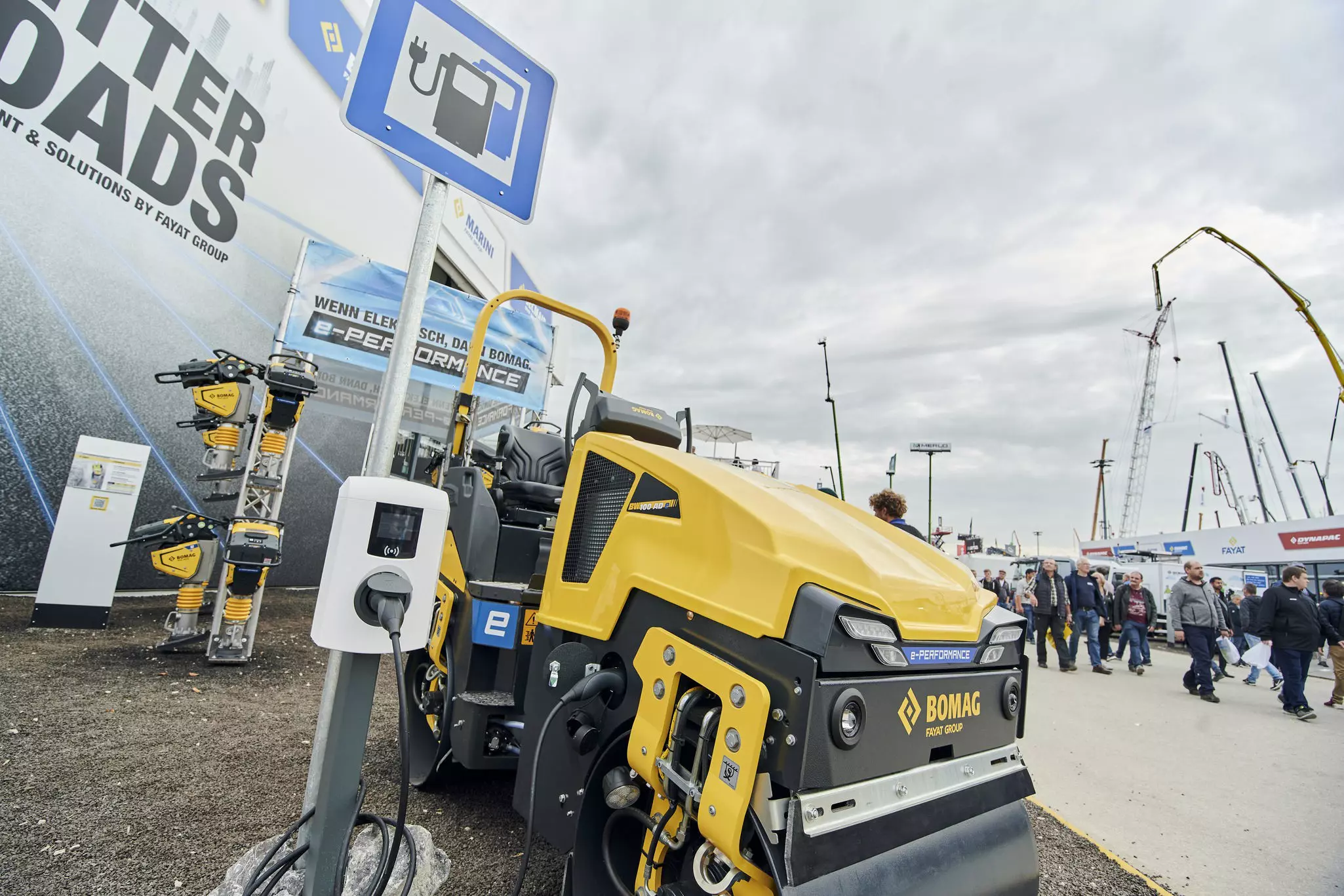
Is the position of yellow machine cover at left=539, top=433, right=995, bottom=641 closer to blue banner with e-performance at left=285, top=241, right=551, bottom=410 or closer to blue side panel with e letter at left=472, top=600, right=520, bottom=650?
blue side panel with e letter at left=472, top=600, right=520, bottom=650

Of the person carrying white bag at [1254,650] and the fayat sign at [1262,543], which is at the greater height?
the fayat sign at [1262,543]

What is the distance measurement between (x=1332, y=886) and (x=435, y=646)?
4.13m

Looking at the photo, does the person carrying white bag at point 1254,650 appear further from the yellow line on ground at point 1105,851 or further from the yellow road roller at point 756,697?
the yellow road roller at point 756,697

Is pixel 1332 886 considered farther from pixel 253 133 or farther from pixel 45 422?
pixel 253 133

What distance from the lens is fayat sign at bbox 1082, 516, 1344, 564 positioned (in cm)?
1777

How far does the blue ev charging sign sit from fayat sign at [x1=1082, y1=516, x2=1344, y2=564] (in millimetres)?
25046

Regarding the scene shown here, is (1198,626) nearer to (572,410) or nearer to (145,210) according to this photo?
(572,410)

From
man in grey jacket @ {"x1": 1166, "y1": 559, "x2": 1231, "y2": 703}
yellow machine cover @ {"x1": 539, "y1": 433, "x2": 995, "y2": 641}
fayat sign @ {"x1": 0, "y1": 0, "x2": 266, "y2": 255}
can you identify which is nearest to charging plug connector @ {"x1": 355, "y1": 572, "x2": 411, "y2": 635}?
yellow machine cover @ {"x1": 539, "y1": 433, "x2": 995, "y2": 641}

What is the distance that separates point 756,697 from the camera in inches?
50.9

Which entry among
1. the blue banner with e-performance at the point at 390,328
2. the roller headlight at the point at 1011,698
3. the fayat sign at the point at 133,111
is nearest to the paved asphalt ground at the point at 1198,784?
the roller headlight at the point at 1011,698

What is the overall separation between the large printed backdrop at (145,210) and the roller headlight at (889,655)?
7094 millimetres

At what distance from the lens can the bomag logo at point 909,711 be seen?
1451 millimetres

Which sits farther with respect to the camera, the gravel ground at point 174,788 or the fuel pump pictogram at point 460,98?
the gravel ground at point 174,788

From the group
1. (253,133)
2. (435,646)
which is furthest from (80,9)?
(435,646)
